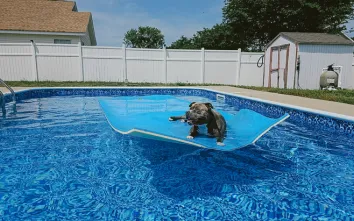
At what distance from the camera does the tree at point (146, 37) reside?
50.3 m

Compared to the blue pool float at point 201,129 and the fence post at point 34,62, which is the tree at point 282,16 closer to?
the fence post at point 34,62

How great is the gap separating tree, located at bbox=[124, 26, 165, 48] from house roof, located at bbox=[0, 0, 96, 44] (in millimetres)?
29743

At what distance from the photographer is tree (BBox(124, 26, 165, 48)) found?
50297mm

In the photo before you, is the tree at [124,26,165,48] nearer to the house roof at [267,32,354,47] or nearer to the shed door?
the shed door

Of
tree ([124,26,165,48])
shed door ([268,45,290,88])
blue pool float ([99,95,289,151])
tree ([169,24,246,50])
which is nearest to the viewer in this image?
blue pool float ([99,95,289,151])

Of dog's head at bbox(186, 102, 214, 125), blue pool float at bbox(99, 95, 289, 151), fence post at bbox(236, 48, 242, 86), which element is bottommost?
blue pool float at bbox(99, 95, 289, 151)

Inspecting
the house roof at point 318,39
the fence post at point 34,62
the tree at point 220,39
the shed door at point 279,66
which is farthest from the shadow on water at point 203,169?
the tree at point 220,39

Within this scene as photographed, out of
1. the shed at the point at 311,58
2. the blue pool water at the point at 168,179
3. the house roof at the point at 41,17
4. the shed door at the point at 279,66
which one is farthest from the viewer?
the house roof at the point at 41,17

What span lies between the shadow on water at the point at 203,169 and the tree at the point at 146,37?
158 feet

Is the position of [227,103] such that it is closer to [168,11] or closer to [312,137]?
[312,137]

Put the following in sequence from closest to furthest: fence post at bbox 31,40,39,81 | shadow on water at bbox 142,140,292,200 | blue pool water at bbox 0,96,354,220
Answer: blue pool water at bbox 0,96,354,220, shadow on water at bbox 142,140,292,200, fence post at bbox 31,40,39,81

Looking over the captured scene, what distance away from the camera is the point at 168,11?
25.5 metres

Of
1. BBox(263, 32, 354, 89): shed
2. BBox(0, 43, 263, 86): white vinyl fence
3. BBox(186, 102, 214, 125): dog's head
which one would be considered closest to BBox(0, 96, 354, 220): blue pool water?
BBox(186, 102, 214, 125): dog's head

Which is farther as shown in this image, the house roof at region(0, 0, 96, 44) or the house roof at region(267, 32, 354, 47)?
the house roof at region(0, 0, 96, 44)
